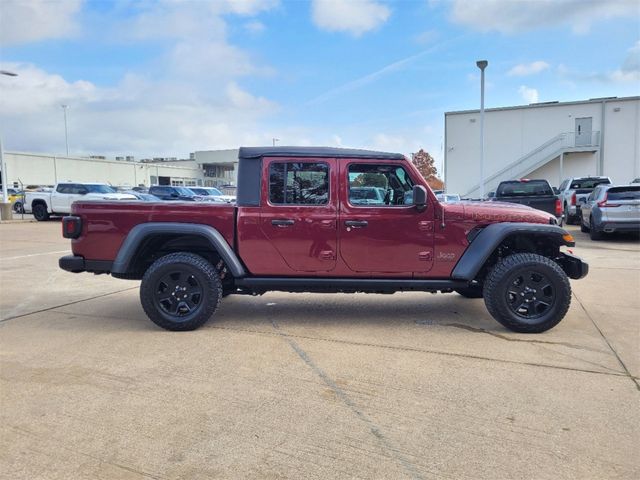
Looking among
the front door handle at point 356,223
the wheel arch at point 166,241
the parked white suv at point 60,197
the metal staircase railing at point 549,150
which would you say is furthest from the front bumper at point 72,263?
the metal staircase railing at point 549,150

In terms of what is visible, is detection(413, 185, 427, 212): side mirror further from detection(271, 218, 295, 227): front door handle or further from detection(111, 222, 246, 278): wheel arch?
detection(111, 222, 246, 278): wheel arch

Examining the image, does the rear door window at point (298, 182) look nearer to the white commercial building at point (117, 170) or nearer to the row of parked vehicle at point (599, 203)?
the row of parked vehicle at point (599, 203)

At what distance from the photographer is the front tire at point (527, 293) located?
482cm

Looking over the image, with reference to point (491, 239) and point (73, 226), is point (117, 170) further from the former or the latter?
point (491, 239)

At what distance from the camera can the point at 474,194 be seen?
117 ft

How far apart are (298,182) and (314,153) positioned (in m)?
0.35

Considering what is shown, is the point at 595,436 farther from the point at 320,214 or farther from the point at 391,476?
the point at 320,214

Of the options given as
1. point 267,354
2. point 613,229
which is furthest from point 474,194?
point 267,354

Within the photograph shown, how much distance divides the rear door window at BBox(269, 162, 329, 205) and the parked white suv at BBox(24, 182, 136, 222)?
18.7 meters

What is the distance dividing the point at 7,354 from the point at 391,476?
12.2ft

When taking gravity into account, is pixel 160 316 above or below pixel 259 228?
below

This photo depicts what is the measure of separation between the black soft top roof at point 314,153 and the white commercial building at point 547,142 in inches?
1256

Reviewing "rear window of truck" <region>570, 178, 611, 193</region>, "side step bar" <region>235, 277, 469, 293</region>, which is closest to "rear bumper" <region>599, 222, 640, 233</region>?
"rear window of truck" <region>570, 178, 611, 193</region>

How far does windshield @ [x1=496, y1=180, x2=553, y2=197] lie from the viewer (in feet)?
47.1
